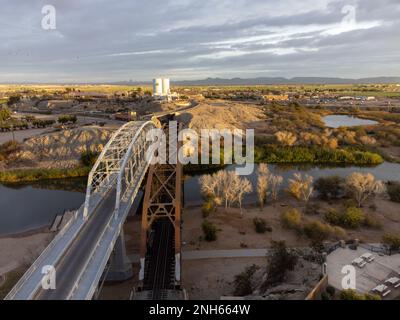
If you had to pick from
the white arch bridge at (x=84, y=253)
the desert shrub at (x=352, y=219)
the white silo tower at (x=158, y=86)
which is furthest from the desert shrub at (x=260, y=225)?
the white silo tower at (x=158, y=86)

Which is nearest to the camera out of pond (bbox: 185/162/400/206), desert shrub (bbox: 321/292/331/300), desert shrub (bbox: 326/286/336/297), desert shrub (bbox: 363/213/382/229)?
desert shrub (bbox: 321/292/331/300)

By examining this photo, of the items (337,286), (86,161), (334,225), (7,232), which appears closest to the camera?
(337,286)

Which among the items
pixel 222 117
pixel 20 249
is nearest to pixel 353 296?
pixel 20 249

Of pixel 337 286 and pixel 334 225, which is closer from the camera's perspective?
pixel 337 286

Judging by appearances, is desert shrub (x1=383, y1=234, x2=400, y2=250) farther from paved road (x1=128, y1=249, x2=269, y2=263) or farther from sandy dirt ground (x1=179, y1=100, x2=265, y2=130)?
sandy dirt ground (x1=179, y1=100, x2=265, y2=130)

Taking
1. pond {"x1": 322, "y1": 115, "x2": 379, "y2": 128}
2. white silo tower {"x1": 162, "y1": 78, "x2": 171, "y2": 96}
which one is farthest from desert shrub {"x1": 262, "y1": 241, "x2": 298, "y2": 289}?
white silo tower {"x1": 162, "y1": 78, "x2": 171, "y2": 96}

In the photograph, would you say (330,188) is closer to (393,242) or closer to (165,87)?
(393,242)

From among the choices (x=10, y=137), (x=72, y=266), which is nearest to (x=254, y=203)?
(x=72, y=266)

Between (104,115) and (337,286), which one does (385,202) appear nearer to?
(337,286)
